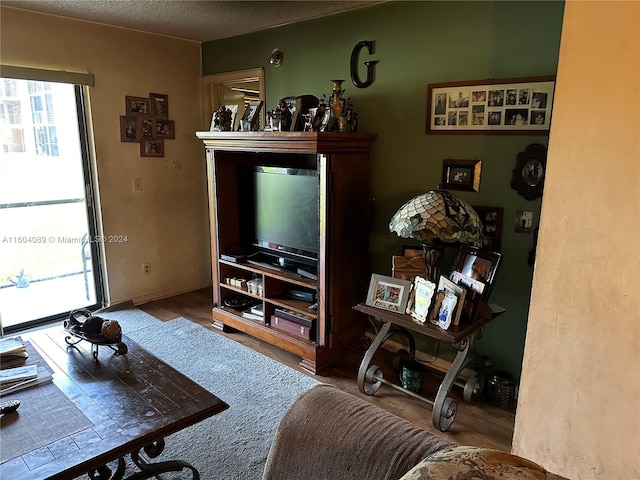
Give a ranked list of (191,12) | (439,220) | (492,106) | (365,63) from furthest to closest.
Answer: (191,12) < (365,63) < (492,106) < (439,220)

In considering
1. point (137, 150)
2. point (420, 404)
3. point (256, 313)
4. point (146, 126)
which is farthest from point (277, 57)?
point (420, 404)

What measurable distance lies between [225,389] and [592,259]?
6.58 feet

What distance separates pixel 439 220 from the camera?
2109mm

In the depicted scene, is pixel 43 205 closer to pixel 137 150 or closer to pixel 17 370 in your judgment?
pixel 137 150

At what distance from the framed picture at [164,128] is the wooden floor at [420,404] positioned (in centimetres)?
165

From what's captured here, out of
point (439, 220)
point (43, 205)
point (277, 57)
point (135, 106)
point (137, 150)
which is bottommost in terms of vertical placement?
point (43, 205)

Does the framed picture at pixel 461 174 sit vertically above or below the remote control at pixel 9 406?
above

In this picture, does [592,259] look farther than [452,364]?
No

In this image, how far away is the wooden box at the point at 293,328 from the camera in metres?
2.86

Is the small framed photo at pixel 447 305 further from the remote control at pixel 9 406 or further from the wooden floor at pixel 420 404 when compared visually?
the remote control at pixel 9 406

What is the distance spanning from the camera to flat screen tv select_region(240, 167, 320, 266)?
2.84m

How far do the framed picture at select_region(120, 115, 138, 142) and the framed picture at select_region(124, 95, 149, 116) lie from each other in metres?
0.05

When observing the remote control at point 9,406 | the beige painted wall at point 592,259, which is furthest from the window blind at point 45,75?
the beige painted wall at point 592,259

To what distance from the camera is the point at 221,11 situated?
295 cm
